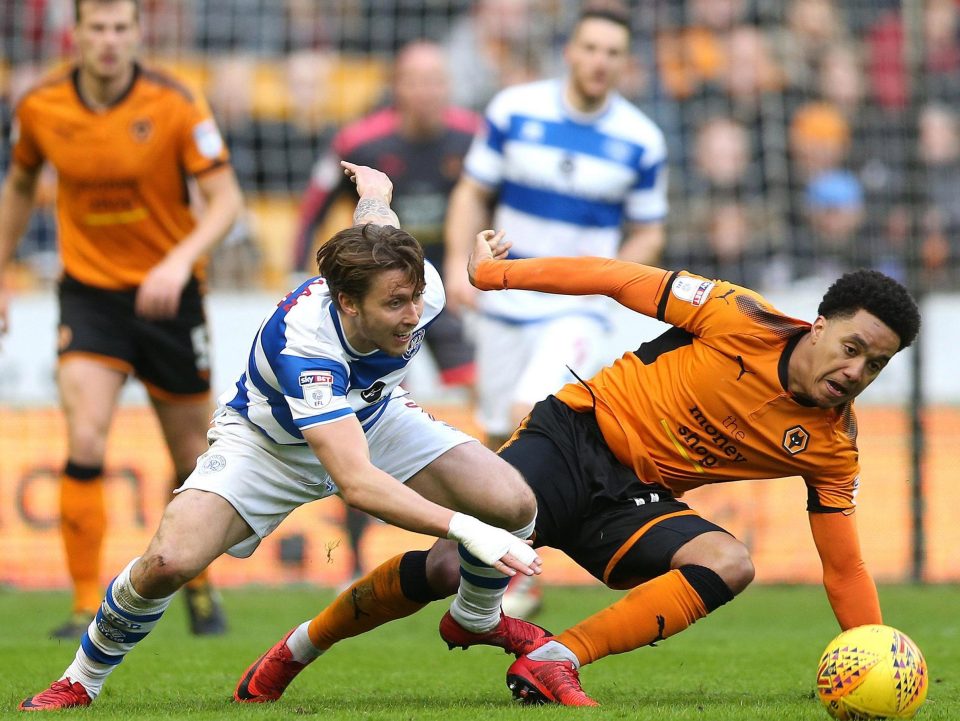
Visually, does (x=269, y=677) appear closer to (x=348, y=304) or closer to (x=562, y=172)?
(x=348, y=304)

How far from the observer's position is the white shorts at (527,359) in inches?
282

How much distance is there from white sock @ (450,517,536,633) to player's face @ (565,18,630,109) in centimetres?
330

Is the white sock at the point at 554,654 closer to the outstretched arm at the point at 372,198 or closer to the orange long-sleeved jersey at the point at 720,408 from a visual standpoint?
the orange long-sleeved jersey at the point at 720,408

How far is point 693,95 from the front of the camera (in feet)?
37.4

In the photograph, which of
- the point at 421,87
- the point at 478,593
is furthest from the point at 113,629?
the point at 421,87

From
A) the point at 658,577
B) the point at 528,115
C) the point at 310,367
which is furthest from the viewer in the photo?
the point at 528,115

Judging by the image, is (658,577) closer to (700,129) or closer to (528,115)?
(528,115)

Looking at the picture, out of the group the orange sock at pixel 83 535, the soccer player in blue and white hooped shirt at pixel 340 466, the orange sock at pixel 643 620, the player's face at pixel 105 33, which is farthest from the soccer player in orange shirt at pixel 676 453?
the player's face at pixel 105 33

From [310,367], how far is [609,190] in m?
3.53

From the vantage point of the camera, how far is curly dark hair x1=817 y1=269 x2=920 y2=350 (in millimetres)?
4570

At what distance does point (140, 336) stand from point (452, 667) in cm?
214

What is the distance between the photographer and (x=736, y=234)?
10.5 meters

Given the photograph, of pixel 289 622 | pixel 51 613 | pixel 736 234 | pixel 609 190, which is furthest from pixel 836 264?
pixel 51 613

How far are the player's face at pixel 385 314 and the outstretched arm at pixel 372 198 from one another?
0.38m
